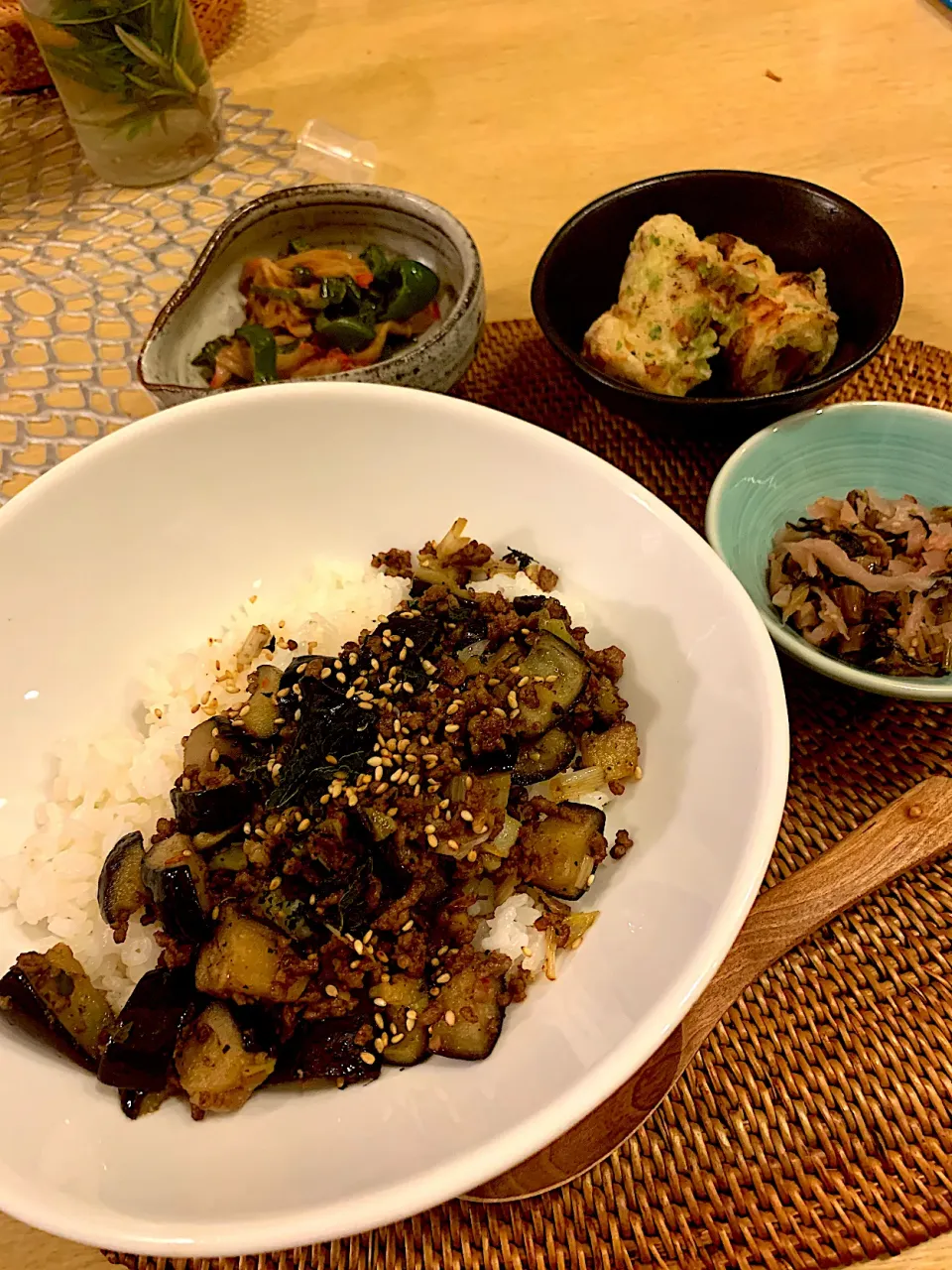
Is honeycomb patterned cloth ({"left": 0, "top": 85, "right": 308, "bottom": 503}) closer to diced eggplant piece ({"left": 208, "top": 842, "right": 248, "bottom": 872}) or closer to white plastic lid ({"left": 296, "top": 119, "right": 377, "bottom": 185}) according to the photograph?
white plastic lid ({"left": 296, "top": 119, "right": 377, "bottom": 185})

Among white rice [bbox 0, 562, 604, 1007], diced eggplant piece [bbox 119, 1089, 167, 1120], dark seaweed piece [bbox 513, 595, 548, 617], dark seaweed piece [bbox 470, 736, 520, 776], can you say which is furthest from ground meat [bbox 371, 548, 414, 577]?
diced eggplant piece [bbox 119, 1089, 167, 1120]

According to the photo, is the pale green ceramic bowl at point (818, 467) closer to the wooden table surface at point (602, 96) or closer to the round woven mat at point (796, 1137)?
the round woven mat at point (796, 1137)

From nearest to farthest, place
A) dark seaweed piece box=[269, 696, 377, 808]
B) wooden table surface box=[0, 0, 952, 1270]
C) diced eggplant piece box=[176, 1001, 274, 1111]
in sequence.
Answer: diced eggplant piece box=[176, 1001, 274, 1111]
dark seaweed piece box=[269, 696, 377, 808]
wooden table surface box=[0, 0, 952, 1270]

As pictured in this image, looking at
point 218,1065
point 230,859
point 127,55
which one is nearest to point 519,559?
point 230,859

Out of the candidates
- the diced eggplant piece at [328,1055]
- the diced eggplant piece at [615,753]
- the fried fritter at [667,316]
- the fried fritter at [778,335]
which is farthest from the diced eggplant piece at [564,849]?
the fried fritter at [778,335]

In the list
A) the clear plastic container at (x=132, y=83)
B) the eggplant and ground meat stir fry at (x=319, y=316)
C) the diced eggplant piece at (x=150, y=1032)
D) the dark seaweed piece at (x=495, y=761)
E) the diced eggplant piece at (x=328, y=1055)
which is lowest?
the diced eggplant piece at (x=328, y=1055)

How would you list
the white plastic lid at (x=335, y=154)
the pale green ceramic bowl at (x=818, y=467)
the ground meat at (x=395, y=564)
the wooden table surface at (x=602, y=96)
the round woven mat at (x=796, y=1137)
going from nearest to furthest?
the round woven mat at (x=796, y=1137) < the ground meat at (x=395, y=564) < the pale green ceramic bowl at (x=818, y=467) < the wooden table surface at (x=602, y=96) < the white plastic lid at (x=335, y=154)

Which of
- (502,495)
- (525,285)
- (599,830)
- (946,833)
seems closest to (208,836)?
(599,830)
